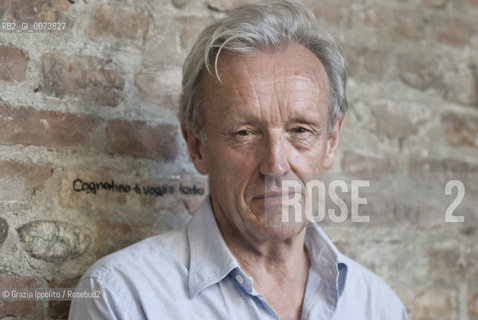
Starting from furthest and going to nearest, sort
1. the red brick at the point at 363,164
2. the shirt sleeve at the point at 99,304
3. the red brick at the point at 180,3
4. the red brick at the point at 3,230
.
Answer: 1. the red brick at the point at 363,164
2. the red brick at the point at 180,3
3. the red brick at the point at 3,230
4. the shirt sleeve at the point at 99,304

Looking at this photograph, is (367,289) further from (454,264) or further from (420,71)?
(420,71)

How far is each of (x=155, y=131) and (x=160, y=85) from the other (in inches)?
5.0

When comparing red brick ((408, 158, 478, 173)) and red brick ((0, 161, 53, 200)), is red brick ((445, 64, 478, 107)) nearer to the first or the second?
red brick ((408, 158, 478, 173))

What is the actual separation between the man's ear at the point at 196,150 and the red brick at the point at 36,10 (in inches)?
16.4

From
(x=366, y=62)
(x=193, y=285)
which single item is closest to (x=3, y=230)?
(x=193, y=285)

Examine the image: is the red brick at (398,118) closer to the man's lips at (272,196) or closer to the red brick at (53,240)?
the man's lips at (272,196)

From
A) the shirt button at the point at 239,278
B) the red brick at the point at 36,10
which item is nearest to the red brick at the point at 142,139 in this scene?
the red brick at the point at 36,10

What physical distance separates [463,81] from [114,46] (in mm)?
1218

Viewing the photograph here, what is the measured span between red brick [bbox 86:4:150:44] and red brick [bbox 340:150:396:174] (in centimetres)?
73

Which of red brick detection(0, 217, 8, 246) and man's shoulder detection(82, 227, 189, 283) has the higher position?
red brick detection(0, 217, 8, 246)

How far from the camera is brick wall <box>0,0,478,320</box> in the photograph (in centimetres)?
128

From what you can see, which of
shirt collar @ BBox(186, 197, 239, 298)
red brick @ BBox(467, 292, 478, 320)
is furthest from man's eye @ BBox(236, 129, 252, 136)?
red brick @ BBox(467, 292, 478, 320)

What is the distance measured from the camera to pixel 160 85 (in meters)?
1.49

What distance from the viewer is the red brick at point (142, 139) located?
1404 mm
